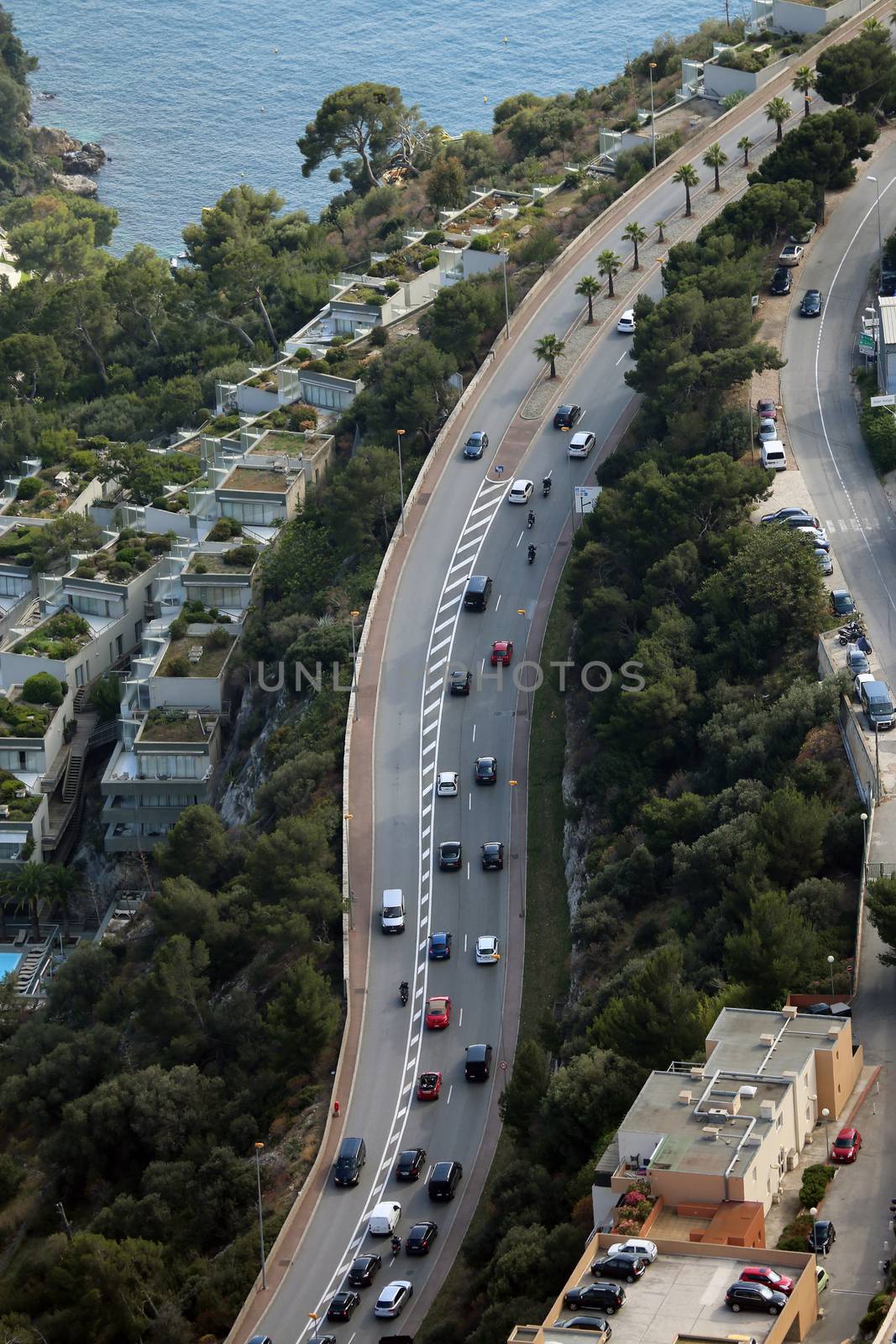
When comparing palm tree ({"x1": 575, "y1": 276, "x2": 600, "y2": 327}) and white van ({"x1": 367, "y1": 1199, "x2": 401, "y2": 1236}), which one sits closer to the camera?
white van ({"x1": 367, "y1": 1199, "x2": 401, "y2": 1236})

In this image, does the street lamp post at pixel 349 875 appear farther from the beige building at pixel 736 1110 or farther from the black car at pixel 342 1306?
the beige building at pixel 736 1110

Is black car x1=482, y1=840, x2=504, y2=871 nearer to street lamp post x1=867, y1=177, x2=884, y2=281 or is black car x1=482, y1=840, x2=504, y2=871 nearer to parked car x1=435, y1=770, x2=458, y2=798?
parked car x1=435, y1=770, x2=458, y2=798

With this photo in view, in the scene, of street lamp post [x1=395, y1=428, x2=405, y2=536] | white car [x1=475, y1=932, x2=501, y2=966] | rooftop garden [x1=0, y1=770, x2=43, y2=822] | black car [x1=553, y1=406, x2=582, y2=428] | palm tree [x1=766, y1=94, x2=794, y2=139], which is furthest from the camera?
palm tree [x1=766, y1=94, x2=794, y2=139]

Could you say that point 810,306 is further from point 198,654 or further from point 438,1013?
point 438,1013

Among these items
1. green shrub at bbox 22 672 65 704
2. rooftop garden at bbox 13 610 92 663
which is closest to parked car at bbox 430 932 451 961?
green shrub at bbox 22 672 65 704

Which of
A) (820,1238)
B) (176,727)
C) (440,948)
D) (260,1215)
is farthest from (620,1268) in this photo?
(176,727)

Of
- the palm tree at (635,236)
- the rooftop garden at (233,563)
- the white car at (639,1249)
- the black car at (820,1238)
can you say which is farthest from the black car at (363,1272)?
the palm tree at (635,236)

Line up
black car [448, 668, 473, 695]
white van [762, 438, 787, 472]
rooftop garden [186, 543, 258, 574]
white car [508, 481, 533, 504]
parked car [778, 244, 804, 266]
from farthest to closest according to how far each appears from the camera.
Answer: parked car [778, 244, 804, 266]
rooftop garden [186, 543, 258, 574]
white car [508, 481, 533, 504]
white van [762, 438, 787, 472]
black car [448, 668, 473, 695]

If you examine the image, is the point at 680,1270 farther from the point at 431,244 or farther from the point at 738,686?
the point at 431,244
